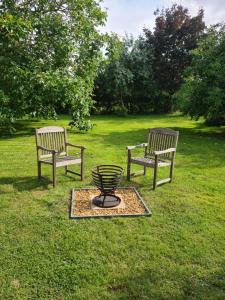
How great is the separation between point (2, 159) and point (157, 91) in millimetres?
17432

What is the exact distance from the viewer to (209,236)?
3.68m

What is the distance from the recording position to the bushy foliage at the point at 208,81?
11008mm

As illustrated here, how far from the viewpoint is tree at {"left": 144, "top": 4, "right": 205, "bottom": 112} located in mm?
22562

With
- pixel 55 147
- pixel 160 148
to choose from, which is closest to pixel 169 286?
pixel 160 148

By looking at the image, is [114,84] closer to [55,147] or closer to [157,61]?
[157,61]

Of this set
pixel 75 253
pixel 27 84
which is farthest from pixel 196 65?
pixel 75 253

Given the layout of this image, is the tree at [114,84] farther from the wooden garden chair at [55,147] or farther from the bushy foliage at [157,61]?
the wooden garden chair at [55,147]

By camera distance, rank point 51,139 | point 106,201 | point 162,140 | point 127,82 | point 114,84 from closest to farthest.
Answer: point 106,201, point 51,139, point 162,140, point 114,84, point 127,82

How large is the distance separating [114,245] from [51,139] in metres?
3.08

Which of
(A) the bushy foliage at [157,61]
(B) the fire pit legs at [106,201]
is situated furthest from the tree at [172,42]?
(B) the fire pit legs at [106,201]

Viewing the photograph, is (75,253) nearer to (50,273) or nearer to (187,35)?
(50,273)

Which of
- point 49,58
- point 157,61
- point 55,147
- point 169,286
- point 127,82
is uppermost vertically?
point 157,61

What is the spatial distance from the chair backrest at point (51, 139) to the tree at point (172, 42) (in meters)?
17.9

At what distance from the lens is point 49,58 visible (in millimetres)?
11203
